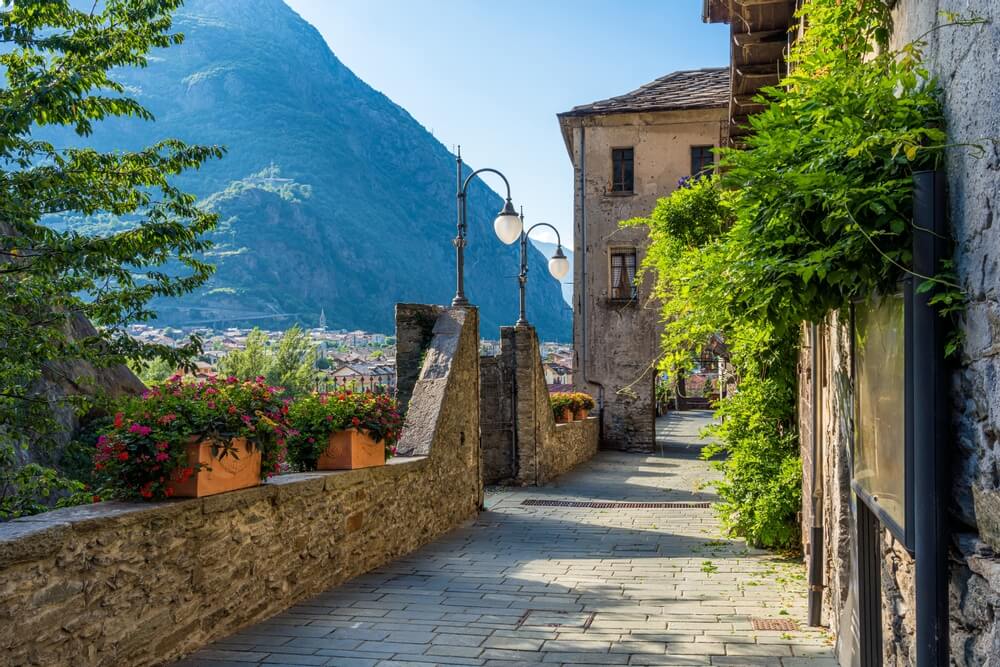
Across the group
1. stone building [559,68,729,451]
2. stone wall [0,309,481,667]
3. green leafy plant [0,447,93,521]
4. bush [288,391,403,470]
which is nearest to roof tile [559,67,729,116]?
stone building [559,68,729,451]

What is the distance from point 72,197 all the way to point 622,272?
1830cm

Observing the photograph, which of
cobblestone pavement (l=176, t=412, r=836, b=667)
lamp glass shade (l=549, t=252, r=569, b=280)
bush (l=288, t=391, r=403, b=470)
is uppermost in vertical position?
lamp glass shade (l=549, t=252, r=569, b=280)

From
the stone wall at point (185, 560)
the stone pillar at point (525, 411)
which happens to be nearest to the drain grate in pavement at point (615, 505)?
the stone pillar at point (525, 411)

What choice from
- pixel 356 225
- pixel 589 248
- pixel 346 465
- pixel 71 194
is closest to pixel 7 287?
pixel 71 194

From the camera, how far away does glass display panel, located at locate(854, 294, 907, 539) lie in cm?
259

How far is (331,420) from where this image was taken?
6.76 metres

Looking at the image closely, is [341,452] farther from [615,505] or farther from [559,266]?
[559,266]

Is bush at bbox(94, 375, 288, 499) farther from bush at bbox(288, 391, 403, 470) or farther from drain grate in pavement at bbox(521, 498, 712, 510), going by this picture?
drain grate in pavement at bbox(521, 498, 712, 510)

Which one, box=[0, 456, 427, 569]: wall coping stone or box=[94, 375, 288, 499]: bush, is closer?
box=[0, 456, 427, 569]: wall coping stone

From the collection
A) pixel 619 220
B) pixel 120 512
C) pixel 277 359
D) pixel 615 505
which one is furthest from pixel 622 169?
pixel 277 359

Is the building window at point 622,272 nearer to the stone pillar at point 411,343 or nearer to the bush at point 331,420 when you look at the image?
the stone pillar at point 411,343

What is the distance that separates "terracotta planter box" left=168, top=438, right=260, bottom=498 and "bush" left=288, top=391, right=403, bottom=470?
1267 millimetres

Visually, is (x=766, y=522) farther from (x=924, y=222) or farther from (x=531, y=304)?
(x=531, y=304)

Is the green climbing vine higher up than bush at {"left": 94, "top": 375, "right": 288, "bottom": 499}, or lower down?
higher up
